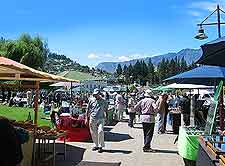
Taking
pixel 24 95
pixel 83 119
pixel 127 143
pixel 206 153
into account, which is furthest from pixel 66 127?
pixel 24 95

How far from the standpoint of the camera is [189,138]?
815cm

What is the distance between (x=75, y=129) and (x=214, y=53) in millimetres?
8692

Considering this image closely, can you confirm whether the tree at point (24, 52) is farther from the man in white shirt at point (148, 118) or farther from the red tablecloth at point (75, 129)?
the man in white shirt at point (148, 118)

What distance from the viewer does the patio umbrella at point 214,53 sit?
494 cm

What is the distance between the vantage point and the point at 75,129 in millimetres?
13867

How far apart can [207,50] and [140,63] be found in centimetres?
13544

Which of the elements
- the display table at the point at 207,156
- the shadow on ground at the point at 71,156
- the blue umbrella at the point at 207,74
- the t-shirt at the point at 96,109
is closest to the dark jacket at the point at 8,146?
the display table at the point at 207,156

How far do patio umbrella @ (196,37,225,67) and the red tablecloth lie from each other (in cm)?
781

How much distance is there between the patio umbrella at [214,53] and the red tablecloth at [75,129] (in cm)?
781

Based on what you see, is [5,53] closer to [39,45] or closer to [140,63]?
[39,45]

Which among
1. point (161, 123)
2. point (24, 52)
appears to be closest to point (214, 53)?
point (161, 123)

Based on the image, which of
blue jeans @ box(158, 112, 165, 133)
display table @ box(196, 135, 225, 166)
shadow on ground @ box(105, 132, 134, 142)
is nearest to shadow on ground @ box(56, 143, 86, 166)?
shadow on ground @ box(105, 132, 134, 142)

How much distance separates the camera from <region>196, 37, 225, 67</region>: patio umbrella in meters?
4.94

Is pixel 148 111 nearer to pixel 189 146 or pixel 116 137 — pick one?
pixel 189 146
